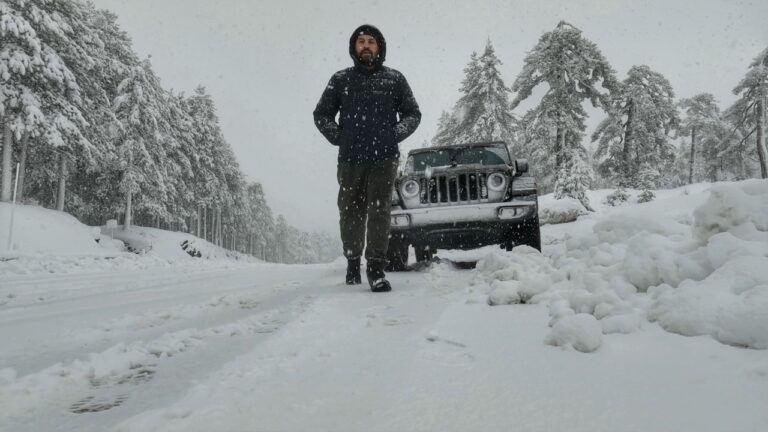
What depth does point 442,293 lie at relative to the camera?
2.87m

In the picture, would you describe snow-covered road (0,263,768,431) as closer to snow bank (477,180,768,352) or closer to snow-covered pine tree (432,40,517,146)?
snow bank (477,180,768,352)

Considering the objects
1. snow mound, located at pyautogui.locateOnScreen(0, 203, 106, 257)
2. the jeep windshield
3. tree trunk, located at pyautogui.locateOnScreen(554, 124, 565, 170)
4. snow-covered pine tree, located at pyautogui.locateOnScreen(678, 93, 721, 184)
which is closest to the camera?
the jeep windshield

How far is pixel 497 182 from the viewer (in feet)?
16.4

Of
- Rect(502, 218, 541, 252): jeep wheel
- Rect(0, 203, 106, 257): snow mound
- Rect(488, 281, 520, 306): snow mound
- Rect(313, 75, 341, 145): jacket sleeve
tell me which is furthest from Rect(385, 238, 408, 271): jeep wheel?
Rect(0, 203, 106, 257): snow mound

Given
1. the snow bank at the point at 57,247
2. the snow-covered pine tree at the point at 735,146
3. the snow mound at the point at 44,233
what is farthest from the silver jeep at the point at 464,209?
the snow-covered pine tree at the point at 735,146

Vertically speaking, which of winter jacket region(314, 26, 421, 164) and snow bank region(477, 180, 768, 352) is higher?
winter jacket region(314, 26, 421, 164)

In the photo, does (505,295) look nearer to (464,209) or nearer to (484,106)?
(464,209)

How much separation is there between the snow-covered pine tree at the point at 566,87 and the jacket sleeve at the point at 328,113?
17708 mm

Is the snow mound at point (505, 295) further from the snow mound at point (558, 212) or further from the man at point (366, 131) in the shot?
the snow mound at point (558, 212)

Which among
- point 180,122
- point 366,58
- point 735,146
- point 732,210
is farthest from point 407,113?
point 735,146

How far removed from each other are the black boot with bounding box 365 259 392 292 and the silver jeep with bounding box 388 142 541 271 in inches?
61.0

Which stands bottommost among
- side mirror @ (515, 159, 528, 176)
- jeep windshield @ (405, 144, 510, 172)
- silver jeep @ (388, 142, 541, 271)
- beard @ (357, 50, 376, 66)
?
silver jeep @ (388, 142, 541, 271)

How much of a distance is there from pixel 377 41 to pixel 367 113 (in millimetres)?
626

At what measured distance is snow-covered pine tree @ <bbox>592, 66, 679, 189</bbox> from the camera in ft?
87.3
